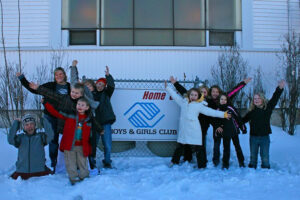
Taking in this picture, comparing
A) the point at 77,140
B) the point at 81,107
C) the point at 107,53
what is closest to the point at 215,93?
the point at 81,107

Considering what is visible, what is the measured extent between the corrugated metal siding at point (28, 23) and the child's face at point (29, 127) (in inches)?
197

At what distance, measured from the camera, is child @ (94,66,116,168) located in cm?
511

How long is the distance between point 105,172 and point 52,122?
4.11ft

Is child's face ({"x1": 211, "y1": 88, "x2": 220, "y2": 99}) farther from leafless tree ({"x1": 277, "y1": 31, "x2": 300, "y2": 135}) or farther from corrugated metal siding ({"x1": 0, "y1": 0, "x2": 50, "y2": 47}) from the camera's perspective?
corrugated metal siding ({"x1": 0, "y1": 0, "x2": 50, "y2": 47})

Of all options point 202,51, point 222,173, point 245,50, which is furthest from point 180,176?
point 245,50

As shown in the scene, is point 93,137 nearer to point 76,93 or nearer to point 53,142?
point 76,93

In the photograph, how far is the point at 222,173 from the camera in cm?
475

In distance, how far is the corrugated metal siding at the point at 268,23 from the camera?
8.97 m

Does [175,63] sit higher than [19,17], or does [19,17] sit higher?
[19,17]

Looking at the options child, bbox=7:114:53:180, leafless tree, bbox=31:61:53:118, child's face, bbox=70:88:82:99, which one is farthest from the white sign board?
leafless tree, bbox=31:61:53:118

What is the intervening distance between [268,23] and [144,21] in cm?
403

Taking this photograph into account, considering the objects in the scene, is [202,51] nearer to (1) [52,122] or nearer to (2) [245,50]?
(2) [245,50]

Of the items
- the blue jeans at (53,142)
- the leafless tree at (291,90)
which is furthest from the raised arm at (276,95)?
the blue jeans at (53,142)

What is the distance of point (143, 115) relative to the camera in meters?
5.65
